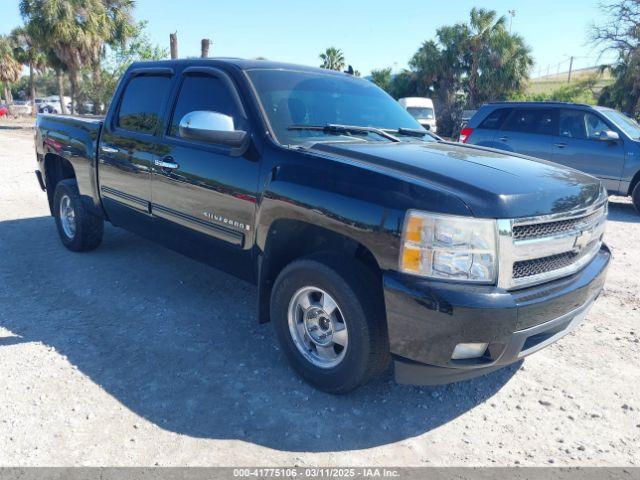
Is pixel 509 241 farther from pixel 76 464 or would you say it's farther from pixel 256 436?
pixel 76 464

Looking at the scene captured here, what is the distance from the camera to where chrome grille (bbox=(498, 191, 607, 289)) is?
8.26 feet

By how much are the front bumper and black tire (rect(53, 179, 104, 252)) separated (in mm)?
3861

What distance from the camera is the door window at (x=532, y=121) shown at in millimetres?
9391

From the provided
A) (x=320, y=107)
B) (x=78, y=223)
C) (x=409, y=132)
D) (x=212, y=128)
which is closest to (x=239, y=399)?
(x=212, y=128)

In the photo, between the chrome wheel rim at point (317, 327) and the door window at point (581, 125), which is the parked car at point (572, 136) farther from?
the chrome wheel rim at point (317, 327)

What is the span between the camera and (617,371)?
341 cm

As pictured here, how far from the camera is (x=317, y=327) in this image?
3111 mm

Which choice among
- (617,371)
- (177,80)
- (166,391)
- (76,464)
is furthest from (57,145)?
(617,371)

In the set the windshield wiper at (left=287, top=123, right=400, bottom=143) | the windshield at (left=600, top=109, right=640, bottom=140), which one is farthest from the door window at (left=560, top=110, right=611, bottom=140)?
the windshield wiper at (left=287, top=123, right=400, bottom=143)

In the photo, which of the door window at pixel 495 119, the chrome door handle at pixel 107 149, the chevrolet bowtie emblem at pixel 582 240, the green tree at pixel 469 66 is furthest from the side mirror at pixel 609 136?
the green tree at pixel 469 66

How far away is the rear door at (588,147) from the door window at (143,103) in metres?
7.35

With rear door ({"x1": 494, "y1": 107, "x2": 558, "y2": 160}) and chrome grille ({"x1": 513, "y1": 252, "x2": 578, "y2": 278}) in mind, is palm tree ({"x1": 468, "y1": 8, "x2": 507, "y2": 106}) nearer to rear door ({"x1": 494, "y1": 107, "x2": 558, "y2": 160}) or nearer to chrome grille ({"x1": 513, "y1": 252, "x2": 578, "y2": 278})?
rear door ({"x1": 494, "y1": 107, "x2": 558, "y2": 160})

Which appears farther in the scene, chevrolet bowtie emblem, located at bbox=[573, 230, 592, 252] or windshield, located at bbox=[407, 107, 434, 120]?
windshield, located at bbox=[407, 107, 434, 120]

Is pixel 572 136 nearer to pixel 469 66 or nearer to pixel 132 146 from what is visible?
pixel 132 146
